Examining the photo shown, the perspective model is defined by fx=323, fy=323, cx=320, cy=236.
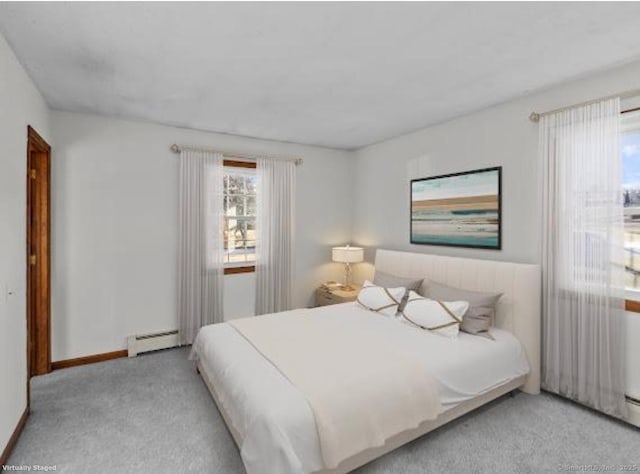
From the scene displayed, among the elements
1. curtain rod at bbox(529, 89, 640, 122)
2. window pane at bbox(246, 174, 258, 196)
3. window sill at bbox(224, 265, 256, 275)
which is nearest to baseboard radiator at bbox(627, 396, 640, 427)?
curtain rod at bbox(529, 89, 640, 122)

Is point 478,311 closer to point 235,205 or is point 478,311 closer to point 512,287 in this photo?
point 512,287

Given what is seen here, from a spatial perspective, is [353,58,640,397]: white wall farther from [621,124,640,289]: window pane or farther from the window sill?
the window sill

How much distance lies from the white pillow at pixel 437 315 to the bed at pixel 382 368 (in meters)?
0.09

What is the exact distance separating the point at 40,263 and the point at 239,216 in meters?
2.00

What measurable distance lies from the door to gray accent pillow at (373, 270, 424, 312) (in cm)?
327

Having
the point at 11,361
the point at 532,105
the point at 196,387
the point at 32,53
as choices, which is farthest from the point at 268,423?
the point at 532,105

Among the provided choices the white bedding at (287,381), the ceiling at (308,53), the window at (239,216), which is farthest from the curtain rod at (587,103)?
the window at (239,216)

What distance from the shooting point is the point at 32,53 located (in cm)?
208

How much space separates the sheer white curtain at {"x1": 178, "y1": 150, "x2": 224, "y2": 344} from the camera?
3.65 metres

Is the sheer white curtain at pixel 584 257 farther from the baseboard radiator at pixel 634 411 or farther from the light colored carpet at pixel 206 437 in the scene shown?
the light colored carpet at pixel 206 437

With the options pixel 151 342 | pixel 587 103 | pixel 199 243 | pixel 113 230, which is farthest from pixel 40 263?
pixel 587 103

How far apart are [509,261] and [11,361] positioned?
3817 mm

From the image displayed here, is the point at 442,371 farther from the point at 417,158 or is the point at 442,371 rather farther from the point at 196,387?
the point at 417,158

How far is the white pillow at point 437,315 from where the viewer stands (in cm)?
258
